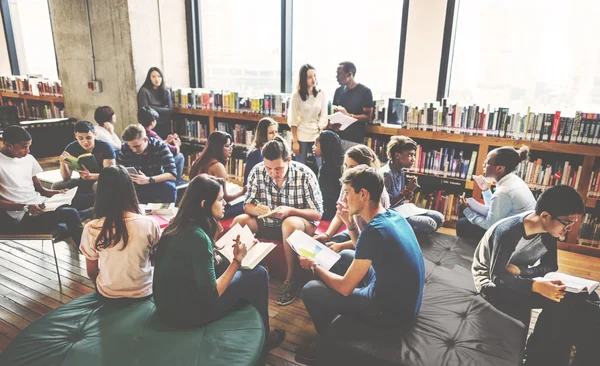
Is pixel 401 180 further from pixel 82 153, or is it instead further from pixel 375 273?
pixel 82 153

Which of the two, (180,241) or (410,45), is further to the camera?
(410,45)

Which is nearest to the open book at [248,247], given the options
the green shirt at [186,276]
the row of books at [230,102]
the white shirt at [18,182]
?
the green shirt at [186,276]

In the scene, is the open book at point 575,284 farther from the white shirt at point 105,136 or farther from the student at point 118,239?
the white shirt at point 105,136

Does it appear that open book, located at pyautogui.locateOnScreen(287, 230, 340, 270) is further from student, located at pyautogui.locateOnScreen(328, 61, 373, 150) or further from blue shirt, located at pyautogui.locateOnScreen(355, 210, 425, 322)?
student, located at pyautogui.locateOnScreen(328, 61, 373, 150)

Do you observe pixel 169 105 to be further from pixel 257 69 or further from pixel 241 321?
pixel 241 321

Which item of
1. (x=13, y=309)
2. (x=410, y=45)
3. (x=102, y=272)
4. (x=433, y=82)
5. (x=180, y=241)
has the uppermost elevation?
(x=410, y=45)

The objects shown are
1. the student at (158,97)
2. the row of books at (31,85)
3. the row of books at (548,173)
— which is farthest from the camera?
the row of books at (31,85)

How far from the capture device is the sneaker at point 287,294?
2.87m

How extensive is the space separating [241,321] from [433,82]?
3.64m

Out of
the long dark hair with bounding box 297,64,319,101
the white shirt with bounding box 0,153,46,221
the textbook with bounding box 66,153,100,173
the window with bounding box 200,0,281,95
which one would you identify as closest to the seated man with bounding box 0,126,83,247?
the white shirt with bounding box 0,153,46,221

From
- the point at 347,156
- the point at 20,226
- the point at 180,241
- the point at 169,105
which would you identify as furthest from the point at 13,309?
the point at 169,105

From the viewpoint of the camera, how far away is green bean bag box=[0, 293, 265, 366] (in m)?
1.70

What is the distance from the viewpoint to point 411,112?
14.0 feet

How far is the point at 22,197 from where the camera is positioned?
3.28 m
